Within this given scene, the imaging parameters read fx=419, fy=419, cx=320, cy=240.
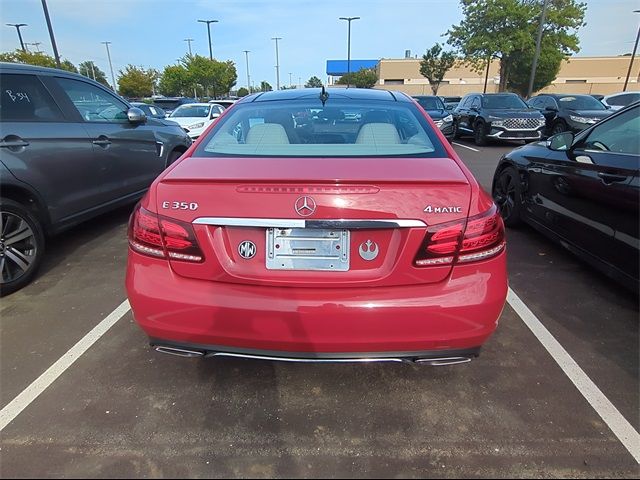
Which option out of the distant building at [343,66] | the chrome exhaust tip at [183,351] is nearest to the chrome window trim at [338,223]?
A: the chrome exhaust tip at [183,351]

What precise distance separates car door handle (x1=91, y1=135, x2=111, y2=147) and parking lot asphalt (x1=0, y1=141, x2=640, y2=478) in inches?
81.0

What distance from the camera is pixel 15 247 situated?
3.53m

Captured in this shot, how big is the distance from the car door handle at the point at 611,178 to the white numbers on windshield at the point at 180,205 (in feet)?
9.52

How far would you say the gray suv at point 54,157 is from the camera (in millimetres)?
3488

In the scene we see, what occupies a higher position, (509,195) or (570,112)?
(570,112)

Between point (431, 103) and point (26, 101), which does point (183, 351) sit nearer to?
point (26, 101)

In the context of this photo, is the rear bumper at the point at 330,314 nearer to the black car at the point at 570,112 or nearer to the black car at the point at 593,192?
the black car at the point at 593,192

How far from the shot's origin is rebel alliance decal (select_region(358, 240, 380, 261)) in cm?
185

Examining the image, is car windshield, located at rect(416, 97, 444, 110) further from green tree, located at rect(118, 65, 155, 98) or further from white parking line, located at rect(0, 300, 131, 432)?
green tree, located at rect(118, 65, 155, 98)

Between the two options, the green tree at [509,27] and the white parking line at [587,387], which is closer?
the white parking line at [587,387]

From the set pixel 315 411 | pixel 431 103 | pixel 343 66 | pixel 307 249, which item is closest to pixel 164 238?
pixel 307 249

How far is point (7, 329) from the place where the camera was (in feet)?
9.80

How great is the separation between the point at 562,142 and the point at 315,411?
11.2 feet

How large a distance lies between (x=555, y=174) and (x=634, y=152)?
34.3 inches
